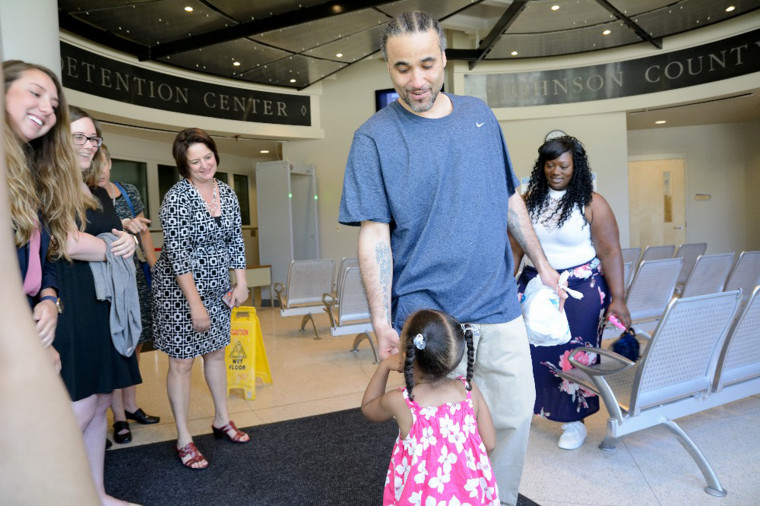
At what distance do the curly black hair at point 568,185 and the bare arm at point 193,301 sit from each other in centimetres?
176

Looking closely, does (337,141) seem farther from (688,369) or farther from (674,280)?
(688,369)

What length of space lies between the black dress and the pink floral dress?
3.76ft

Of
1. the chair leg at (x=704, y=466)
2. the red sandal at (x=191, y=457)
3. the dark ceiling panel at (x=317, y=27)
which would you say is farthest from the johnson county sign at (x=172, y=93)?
the chair leg at (x=704, y=466)

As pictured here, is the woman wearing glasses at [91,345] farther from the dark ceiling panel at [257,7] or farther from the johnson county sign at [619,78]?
the johnson county sign at [619,78]

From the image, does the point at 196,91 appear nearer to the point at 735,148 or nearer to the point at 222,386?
the point at 222,386

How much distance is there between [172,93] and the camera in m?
8.91

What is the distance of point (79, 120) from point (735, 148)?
1305cm

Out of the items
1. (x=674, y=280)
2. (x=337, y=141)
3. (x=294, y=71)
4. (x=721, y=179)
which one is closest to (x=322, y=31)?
(x=294, y=71)

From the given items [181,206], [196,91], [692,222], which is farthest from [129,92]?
[692,222]

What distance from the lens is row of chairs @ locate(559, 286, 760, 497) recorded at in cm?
232

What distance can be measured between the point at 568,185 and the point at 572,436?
4.25 ft

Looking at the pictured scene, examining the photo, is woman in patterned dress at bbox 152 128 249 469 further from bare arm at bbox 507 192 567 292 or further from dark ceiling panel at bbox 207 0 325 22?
dark ceiling panel at bbox 207 0 325 22

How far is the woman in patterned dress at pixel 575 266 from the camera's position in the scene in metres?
2.94

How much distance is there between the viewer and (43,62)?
376 cm
